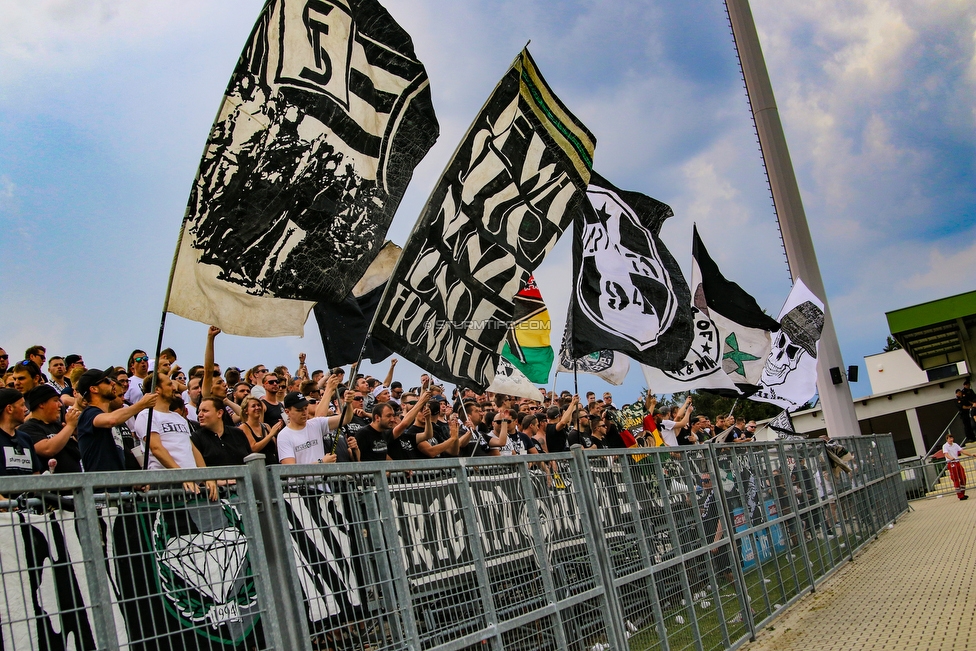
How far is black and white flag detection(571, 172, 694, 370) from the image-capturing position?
1127 centimetres

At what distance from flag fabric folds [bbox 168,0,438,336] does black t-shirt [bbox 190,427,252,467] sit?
56.4 inches

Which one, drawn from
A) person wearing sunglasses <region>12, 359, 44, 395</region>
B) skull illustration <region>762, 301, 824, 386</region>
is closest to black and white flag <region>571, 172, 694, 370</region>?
skull illustration <region>762, 301, 824, 386</region>

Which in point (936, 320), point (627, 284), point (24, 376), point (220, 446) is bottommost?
point (220, 446)

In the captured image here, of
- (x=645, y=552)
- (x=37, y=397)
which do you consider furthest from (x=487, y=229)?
(x=37, y=397)

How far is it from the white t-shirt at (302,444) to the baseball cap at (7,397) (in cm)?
214

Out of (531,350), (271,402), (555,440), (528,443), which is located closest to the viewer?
(271,402)

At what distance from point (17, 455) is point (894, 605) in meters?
8.46

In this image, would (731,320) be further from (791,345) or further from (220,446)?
(220,446)

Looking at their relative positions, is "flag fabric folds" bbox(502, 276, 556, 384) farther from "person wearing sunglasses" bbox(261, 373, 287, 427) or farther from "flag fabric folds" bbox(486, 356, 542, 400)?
"person wearing sunglasses" bbox(261, 373, 287, 427)

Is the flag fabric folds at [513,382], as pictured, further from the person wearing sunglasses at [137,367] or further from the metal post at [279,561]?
the metal post at [279,561]

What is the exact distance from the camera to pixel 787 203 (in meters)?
25.9

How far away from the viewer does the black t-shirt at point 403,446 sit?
8.07m

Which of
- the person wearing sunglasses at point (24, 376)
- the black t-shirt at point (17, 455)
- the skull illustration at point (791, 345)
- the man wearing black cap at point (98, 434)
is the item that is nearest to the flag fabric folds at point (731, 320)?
the skull illustration at point (791, 345)

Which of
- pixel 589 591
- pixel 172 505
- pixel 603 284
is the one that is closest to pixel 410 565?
pixel 172 505
